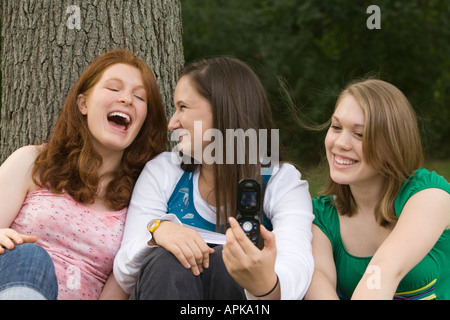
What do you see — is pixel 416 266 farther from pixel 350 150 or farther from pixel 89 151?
pixel 89 151

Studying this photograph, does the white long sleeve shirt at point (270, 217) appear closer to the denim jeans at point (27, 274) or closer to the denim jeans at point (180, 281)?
the denim jeans at point (180, 281)

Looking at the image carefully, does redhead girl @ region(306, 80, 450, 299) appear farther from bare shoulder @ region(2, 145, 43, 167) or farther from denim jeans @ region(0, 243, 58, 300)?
bare shoulder @ region(2, 145, 43, 167)

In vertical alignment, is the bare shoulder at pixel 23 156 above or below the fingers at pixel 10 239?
above

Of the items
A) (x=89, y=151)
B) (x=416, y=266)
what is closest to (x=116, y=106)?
(x=89, y=151)

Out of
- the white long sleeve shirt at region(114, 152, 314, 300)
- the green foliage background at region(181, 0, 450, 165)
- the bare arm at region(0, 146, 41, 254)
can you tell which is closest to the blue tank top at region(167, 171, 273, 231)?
the white long sleeve shirt at region(114, 152, 314, 300)

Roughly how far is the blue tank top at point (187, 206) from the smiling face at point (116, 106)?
0.35 meters

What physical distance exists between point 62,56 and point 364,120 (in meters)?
1.65

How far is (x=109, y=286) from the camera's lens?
2.27 m

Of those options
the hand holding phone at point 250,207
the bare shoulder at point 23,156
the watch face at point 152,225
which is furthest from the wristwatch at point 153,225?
the bare shoulder at point 23,156

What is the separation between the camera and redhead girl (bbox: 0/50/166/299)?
2.27m

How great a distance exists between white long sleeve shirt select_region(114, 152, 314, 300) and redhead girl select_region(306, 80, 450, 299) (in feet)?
0.48

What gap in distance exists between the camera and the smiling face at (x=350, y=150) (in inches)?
86.0

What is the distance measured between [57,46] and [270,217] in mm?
1505

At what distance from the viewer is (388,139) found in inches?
84.7
